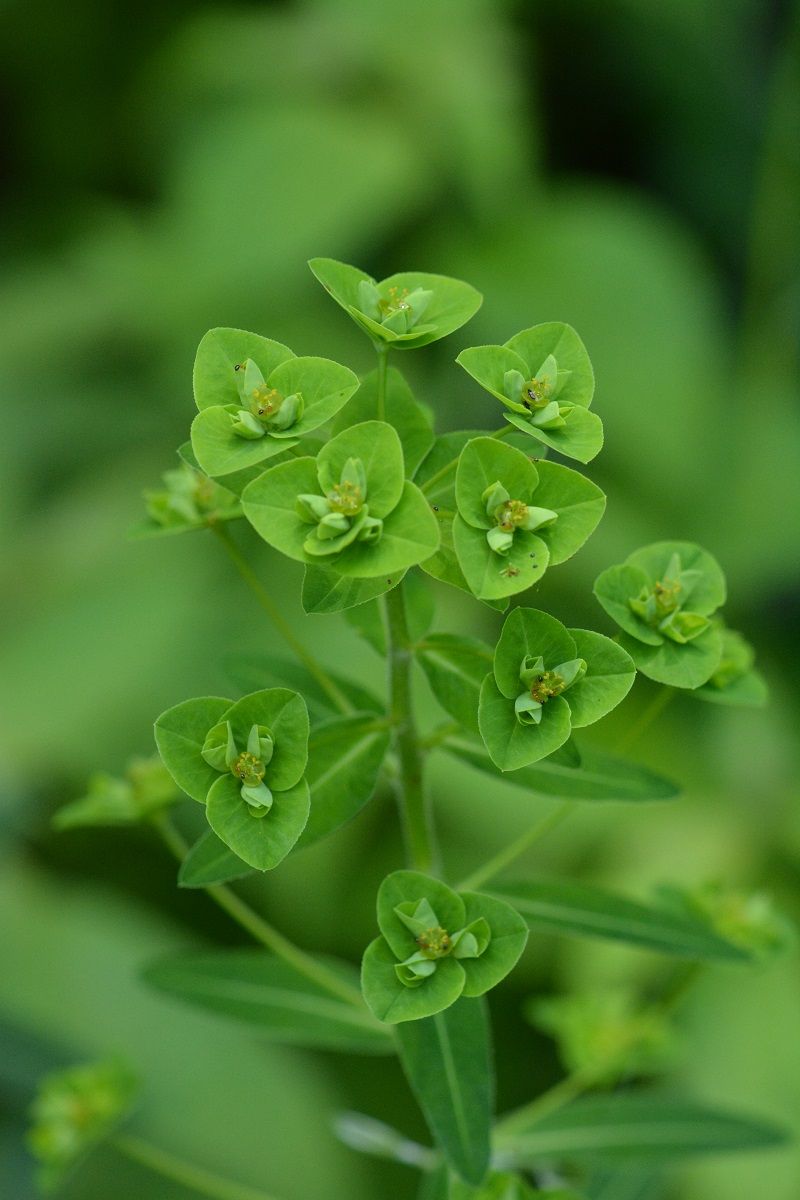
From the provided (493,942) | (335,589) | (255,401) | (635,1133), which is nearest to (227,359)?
(255,401)

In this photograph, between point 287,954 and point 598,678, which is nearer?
point 598,678

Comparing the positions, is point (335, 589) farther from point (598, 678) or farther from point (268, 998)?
point (268, 998)

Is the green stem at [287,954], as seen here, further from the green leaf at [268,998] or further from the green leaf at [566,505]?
the green leaf at [566,505]

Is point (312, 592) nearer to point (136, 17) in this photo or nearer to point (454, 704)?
point (454, 704)

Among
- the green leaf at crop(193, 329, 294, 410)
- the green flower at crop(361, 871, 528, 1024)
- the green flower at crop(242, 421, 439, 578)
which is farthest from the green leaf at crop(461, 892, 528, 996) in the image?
the green leaf at crop(193, 329, 294, 410)

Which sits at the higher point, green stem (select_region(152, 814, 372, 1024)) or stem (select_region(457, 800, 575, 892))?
stem (select_region(457, 800, 575, 892))

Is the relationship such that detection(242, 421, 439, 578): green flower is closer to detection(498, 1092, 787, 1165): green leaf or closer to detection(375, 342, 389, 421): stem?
detection(375, 342, 389, 421): stem
